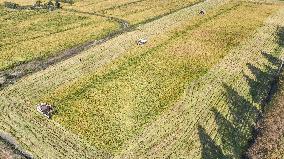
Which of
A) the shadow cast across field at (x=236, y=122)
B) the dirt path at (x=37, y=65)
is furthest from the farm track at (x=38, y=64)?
the shadow cast across field at (x=236, y=122)

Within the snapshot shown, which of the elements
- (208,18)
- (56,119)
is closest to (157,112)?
(56,119)

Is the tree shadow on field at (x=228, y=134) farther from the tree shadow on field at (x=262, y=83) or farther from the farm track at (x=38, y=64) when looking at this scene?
the farm track at (x=38, y=64)

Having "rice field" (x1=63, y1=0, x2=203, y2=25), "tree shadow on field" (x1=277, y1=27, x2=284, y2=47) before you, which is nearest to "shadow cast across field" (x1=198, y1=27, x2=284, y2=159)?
"tree shadow on field" (x1=277, y1=27, x2=284, y2=47)

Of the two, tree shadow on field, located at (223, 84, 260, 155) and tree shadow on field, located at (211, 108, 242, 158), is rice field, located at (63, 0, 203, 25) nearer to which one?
tree shadow on field, located at (223, 84, 260, 155)

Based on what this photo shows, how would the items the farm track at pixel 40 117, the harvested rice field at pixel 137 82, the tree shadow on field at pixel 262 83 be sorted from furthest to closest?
the tree shadow on field at pixel 262 83
the harvested rice field at pixel 137 82
the farm track at pixel 40 117

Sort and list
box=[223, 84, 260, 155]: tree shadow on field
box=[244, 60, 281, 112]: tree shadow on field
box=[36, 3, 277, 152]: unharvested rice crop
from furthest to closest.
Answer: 1. box=[244, 60, 281, 112]: tree shadow on field
2. box=[36, 3, 277, 152]: unharvested rice crop
3. box=[223, 84, 260, 155]: tree shadow on field

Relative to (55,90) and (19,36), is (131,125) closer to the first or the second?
(55,90)

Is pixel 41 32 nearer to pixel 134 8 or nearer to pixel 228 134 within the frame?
pixel 134 8
